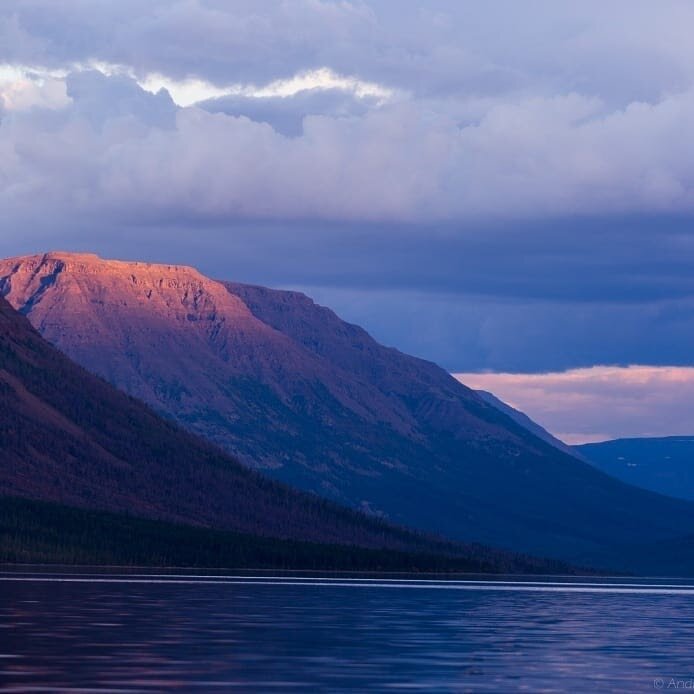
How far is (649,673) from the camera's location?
88.2m

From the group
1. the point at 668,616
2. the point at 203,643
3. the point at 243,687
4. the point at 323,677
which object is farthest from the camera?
the point at 668,616

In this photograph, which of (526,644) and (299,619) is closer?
(526,644)

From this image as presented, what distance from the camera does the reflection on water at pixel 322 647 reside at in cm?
8150

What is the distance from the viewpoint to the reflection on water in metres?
81.5

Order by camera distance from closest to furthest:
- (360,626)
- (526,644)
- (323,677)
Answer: (323,677) < (526,644) < (360,626)

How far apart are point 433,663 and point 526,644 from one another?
18.9 m

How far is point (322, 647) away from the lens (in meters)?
102

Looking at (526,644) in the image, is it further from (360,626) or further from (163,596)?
(163,596)

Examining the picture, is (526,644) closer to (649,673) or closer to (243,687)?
(649,673)

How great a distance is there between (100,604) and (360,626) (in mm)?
33662

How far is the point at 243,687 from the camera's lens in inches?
3081

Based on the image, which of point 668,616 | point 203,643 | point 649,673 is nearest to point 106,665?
point 203,643

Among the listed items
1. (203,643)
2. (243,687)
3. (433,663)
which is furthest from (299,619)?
(243,687)

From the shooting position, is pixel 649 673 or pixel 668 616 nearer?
pixel 649 673
